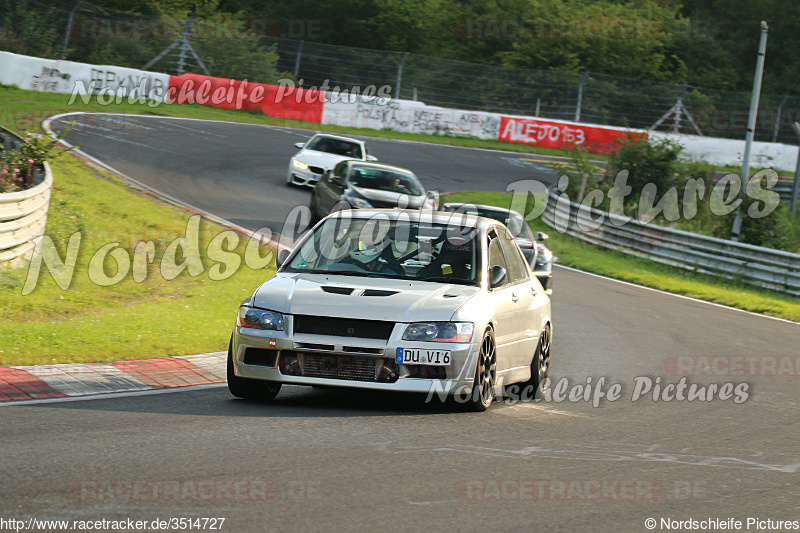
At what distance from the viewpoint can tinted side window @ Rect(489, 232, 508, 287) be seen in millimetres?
9023

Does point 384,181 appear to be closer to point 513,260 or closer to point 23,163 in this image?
point 23,163

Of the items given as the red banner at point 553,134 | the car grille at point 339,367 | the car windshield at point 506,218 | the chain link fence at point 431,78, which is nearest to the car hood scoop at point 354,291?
the car grille at point 339,367

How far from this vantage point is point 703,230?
28625mm

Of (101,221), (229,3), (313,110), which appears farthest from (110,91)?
(229,3)

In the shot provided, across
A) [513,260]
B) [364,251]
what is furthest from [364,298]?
[513,260]

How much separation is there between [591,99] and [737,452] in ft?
122

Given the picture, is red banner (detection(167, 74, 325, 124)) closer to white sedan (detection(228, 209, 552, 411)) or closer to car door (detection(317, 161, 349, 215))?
car door (detection(317, 161, 349, 215))

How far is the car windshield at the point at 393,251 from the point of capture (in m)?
8.65

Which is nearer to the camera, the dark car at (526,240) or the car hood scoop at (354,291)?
the car hood scoop at (354,291)

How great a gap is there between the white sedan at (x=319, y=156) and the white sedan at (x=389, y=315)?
17.4 m

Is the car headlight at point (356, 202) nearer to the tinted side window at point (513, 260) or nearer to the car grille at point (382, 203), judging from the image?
the car grille at point (382, 203)

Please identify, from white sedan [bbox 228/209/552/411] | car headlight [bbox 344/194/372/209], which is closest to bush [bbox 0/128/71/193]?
car headlight [bbox 344/194/372/209]

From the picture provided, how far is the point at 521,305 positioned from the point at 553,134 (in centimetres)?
3569

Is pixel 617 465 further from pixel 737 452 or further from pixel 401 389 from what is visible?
pixel 401 389
